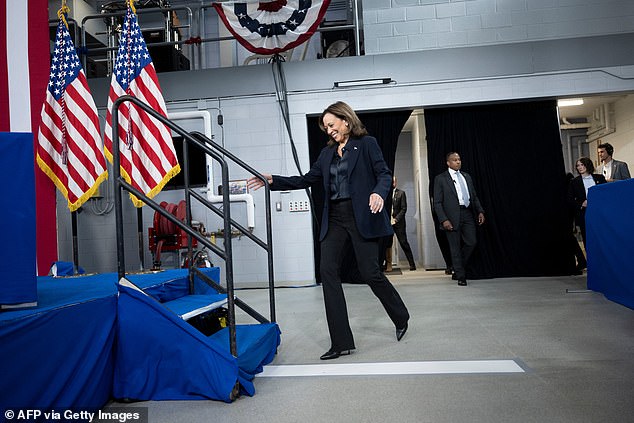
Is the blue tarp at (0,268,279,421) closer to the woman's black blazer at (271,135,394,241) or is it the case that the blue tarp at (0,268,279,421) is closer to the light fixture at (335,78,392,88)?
the woman's black blazer at (271,135,394,241)

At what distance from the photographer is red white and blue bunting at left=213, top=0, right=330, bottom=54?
6305mm

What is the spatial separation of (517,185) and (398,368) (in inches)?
193

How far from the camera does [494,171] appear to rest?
22.9 feet

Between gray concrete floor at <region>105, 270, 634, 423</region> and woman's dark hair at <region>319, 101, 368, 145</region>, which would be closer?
gray concrete floor at <region>105, 270, 634, 423</region>

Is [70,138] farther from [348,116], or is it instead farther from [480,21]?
[480,21]

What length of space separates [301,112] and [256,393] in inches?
201

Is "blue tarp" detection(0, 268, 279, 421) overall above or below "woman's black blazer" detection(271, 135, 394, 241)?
below

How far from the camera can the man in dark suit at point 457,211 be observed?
6.42 metres

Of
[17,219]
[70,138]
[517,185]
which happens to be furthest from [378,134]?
[17,219]

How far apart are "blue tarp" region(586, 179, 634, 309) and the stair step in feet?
9.14

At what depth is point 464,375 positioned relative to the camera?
2.54m

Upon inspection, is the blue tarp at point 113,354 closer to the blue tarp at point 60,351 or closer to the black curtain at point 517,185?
the blue tarp at point 60,351

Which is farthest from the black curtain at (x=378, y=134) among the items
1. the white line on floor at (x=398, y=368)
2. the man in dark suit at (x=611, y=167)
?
the white line on floor at (x=398, y=368)

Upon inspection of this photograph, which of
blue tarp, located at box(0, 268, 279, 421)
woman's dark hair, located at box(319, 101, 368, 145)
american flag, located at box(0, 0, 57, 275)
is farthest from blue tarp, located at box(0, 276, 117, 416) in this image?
woman's dark hair, located at box(319, 101, 368, 145)
